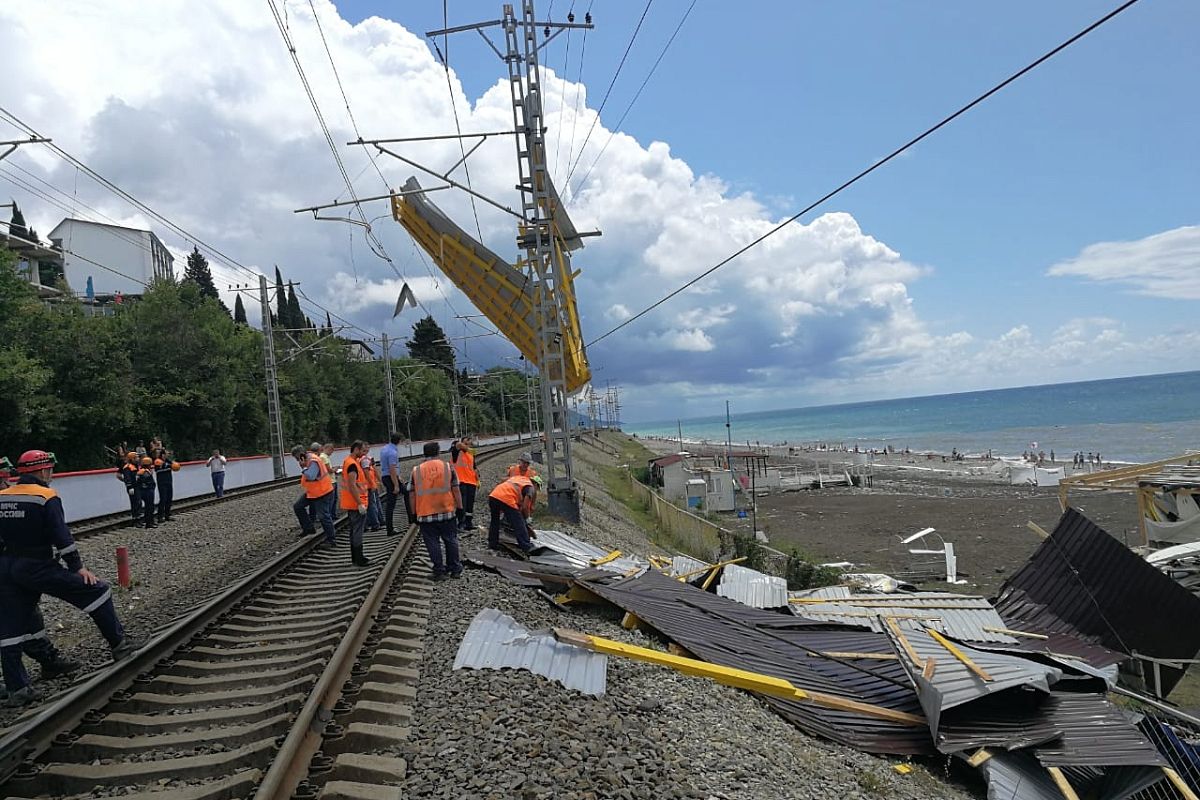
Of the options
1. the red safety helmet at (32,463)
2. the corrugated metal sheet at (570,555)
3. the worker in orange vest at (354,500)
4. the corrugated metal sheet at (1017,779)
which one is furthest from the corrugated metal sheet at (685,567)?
the red safety helmet at (32,463)

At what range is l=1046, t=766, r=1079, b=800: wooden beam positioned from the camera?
5395 mm

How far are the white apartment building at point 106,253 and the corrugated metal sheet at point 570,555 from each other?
64.4 m

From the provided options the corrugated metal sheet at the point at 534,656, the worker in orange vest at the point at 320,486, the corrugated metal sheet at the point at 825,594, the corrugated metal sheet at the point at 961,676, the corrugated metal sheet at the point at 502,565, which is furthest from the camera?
the worker in orange vest at the point at 320,486

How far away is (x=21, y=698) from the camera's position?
5.18 m

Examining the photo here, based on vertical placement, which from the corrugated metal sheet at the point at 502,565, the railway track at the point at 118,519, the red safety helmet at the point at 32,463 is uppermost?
the red safety helmet at the point at 32,463

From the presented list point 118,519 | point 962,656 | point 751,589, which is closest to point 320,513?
point 751,589

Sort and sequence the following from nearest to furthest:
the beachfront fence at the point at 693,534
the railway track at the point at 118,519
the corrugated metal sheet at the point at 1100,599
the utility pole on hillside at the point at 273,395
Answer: the corrugated metal sheet at the point at 1100,599
the railway track at the point at 118,519
the beachfront fence at the point at 693,534
the utility pole on hillside at the point at 273,395

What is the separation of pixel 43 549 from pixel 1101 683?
882 cm

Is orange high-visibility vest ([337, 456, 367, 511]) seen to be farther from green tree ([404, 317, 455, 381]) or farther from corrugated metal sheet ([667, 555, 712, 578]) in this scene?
green tree ([404, 317, 455, 381])

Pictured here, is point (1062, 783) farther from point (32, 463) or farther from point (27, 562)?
point (32, 463)

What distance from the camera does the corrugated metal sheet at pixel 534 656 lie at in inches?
200

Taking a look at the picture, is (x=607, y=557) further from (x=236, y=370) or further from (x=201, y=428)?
(x=236, y=370)

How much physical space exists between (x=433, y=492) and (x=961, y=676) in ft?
17.4

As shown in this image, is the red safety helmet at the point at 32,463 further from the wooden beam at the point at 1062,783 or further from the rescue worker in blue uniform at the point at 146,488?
the rescue worker in blue uniform at the point at 146,488
